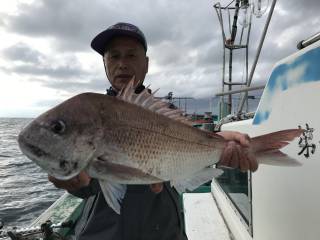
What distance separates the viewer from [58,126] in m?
1.88

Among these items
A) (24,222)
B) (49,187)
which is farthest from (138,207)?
(49,187)

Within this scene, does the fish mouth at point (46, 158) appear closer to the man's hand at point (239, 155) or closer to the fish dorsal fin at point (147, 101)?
the fish dorsal fin at point (147, 101)

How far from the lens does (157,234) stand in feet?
8.61

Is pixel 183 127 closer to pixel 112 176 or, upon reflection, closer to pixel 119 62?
pixel 112 176

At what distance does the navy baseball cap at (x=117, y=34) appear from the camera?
2984 millimetres

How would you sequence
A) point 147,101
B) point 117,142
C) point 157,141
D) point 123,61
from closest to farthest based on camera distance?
point 117,142
point 157,141
point 147,101
point 123,61

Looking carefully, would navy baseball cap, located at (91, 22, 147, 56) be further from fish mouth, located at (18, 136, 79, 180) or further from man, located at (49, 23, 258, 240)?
fish mouth, located at (18, 136, 79, 180)

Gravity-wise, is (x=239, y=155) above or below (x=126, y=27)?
below

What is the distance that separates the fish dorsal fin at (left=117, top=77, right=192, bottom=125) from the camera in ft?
6.97

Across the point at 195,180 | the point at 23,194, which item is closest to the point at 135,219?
the point at 195,180

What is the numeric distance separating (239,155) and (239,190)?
242 centimetres

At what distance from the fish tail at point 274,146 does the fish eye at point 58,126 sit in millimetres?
1275

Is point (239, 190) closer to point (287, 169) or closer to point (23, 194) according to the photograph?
point (287, 169)

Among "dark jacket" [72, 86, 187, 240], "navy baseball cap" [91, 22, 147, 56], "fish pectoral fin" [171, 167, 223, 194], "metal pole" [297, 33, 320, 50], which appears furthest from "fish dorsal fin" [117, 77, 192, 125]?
"metal pole" [297, 33, 320, 50]
